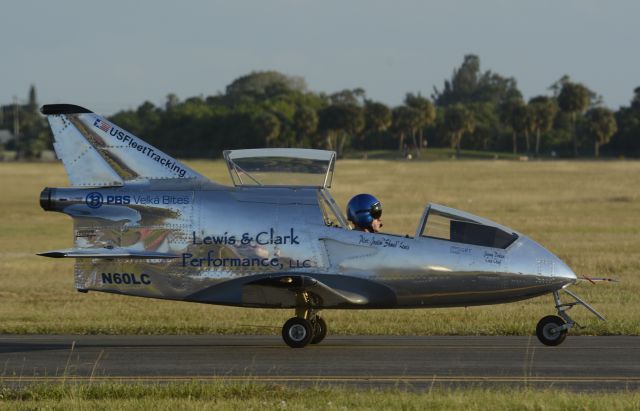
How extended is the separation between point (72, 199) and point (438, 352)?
18.0 feet

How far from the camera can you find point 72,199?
54.6ft

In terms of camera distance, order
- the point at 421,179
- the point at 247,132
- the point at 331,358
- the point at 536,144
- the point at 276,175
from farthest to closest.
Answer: the point at 536,144, the point at 247,132, the point at 421,179, the point at 276,175, the point at 331,358

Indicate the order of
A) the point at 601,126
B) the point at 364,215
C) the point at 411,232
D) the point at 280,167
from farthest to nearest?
the point at 601,126, the point at 411,232, the point at 364,215, the point at 280,167

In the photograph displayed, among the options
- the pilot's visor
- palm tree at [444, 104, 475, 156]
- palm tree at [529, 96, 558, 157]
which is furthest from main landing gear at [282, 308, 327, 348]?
palm tree at [444, 104, 475, 156]

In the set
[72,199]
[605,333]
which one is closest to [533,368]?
[605,333]

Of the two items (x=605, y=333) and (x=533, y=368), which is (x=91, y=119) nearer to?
(x=533, y=368)

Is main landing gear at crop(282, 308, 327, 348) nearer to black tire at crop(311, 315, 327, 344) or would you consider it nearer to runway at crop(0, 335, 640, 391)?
runway at crop(0, 335, 640, 391)

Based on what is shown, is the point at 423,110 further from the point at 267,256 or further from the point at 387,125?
the point at 267,256

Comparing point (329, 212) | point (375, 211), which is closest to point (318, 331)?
point (329, 212)

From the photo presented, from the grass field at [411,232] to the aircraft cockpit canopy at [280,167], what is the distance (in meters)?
3.09

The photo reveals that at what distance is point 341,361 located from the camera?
1539 centimetres

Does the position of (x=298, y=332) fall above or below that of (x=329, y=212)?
below

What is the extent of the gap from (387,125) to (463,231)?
14316cm

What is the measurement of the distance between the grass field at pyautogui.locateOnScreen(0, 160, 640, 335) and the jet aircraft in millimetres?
2422
